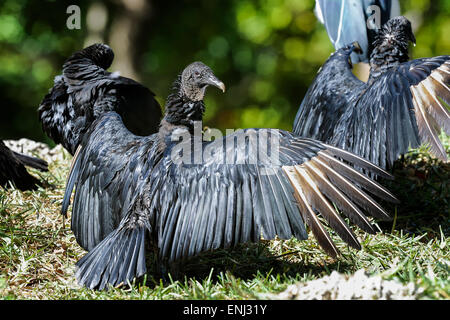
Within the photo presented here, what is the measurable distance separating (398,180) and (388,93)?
1.05m

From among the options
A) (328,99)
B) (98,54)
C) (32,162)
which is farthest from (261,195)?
(32,162)

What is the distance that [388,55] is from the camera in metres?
4.30

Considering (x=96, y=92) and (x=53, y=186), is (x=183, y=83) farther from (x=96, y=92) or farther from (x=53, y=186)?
(x=53, y=186)

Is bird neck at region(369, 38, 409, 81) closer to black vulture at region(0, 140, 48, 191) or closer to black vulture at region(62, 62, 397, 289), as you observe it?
black vulture at region(62, 62, 397, 289)

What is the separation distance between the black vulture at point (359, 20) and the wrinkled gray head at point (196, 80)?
224 centimetres

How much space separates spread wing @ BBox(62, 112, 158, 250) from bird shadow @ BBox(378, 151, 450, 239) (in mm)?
1732

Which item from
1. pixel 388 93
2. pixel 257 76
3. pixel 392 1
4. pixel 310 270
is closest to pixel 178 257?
pixel 310 270

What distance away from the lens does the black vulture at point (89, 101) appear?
167 inches

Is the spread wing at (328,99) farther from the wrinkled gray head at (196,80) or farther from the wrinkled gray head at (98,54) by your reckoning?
the wrinkled gray head at (98,54)

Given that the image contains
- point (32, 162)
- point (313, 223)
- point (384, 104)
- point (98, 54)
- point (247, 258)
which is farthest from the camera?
point (32, 162)

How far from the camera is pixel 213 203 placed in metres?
2.92

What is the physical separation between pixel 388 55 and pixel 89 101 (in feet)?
7.16
